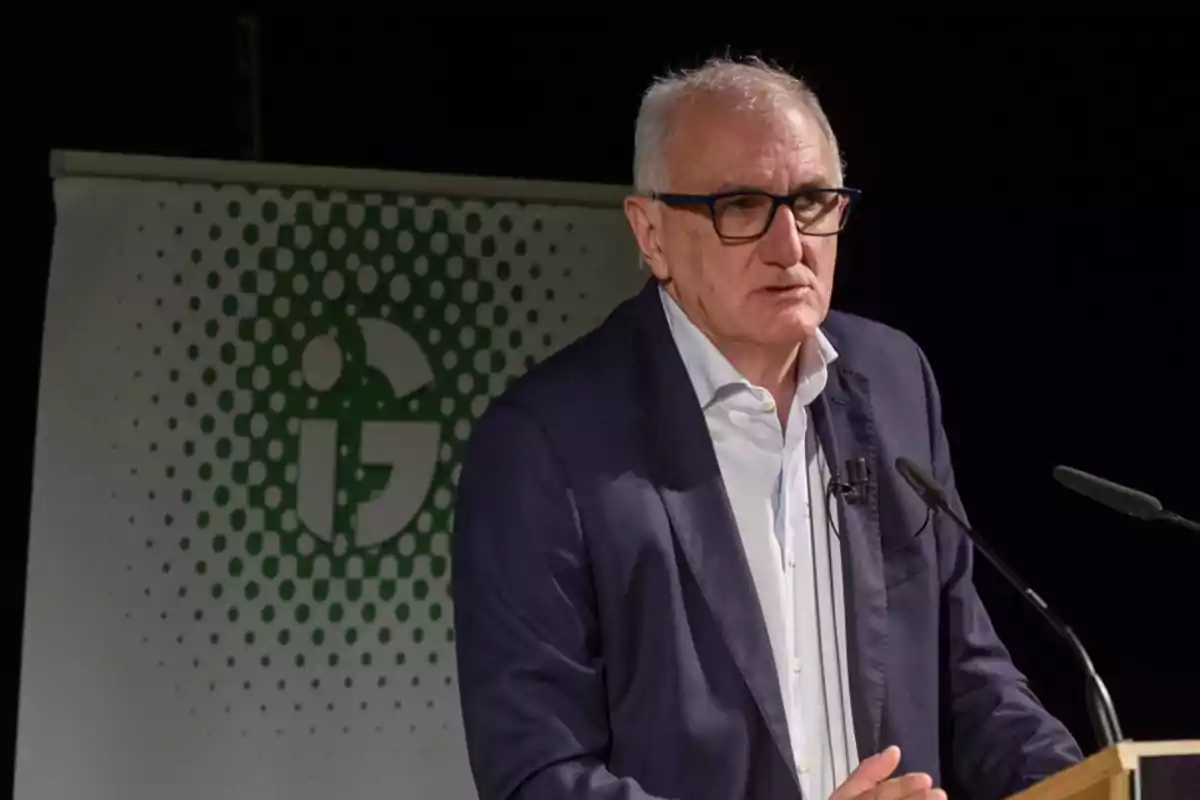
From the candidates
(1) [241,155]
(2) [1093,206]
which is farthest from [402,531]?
(2) [1093,206]

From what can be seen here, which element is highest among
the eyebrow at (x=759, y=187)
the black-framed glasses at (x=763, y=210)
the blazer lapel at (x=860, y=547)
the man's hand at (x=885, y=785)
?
the eyebrow at (x=759, y=187)

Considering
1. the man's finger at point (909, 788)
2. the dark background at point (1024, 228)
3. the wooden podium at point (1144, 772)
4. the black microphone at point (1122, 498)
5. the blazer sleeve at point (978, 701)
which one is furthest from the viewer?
the dark background at point (1024, 228)

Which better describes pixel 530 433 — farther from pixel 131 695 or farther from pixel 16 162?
pixel 16 162

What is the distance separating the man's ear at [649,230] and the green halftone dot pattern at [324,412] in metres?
0.93

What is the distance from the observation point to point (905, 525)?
166cm

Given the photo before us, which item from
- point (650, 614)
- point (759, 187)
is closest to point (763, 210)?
point (759, 187)

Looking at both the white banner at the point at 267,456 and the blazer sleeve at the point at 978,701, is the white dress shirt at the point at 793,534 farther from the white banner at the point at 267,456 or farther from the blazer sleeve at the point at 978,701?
the white banner at the point at 267,456

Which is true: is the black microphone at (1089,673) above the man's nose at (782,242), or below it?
below

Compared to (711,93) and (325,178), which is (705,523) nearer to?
(711,93)

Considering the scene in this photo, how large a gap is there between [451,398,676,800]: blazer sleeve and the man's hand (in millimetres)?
237

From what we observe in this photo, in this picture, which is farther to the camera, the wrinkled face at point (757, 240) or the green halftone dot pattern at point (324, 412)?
the green halftone dot pattern at point (324, 412)

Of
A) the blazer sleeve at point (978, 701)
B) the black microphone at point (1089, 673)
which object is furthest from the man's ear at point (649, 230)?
the black microphone at point (1089, 673)

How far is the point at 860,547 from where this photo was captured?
A: 1.62 metres

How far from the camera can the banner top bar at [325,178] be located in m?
2.44
